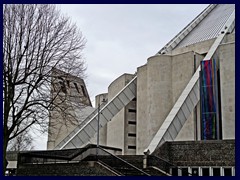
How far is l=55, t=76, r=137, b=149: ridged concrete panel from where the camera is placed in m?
31.1

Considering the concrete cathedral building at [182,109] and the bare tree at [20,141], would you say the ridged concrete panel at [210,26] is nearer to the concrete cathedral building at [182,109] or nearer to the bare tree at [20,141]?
the concrete cathedral building at [182,109]

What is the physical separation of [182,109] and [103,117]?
10144 mm

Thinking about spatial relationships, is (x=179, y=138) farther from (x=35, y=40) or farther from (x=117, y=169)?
(x=35, y=40)

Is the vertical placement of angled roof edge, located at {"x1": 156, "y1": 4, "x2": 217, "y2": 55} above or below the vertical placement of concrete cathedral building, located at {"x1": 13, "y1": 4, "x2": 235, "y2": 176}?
above

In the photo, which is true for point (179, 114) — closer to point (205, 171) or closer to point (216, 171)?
point (205, 171)

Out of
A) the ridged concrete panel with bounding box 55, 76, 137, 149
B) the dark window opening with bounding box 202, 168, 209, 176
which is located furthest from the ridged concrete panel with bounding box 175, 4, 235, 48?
the dark window opening with bounding box 202, 168, 209, 176

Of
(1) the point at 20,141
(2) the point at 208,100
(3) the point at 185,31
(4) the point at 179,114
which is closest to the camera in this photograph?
(4) the point at 179,114

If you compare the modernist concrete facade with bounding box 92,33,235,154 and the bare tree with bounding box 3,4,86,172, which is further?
the modernist concrete facade with bounding box 92,33,235,154

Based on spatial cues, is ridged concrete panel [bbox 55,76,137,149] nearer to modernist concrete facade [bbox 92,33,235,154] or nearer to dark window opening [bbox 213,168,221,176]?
modernist concrete facade [bbox 92,33,235,154]

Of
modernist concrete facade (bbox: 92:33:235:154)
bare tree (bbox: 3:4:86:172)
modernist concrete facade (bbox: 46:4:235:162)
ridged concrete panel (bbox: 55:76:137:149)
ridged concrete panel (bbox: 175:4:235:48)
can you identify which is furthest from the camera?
ridged concrete panel (bbox: 175:4:235:48)

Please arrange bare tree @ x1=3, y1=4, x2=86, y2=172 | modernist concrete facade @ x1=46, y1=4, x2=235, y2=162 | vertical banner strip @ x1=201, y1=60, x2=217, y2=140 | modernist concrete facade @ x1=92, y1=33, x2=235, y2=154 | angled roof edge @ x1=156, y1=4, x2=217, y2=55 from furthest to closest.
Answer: angled roof edge @ x1=156, y1=4, x2=217, y2=55, modernist concrete facade @ x1=46, y1=4, x2=235, y2=162, modernist concrete facade @ x1=92, y1=33, x2=235, y2=154, vertical banner strip @ x1=201, y1=60, x2=217, y2=140, bare tree @ x1=3, y1=4, x2=86, y2=172

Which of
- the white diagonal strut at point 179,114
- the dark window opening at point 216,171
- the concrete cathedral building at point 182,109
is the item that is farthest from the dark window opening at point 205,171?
the white diagonal strut at point 179,114

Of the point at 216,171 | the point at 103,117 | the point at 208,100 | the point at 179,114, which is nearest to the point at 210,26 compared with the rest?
the point at 208,100

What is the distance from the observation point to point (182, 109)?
25531 mm
